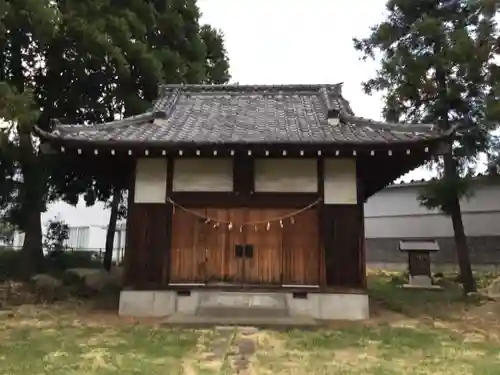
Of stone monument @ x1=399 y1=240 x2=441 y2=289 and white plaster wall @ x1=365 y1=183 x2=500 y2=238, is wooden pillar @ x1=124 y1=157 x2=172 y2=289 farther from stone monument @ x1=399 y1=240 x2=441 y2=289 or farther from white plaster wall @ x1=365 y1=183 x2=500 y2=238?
white plaster wall @ x1=365 y1=183 x2=500 y2=238

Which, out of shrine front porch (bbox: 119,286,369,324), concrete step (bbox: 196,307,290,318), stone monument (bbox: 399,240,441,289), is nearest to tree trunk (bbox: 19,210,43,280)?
shrine front porch (bbox: 119,286,369,324)

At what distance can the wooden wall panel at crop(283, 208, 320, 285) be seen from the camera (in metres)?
10.3

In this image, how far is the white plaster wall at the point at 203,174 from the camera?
418 inches

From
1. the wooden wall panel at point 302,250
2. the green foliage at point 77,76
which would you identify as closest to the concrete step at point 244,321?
the wooden wall panel at point 302,250

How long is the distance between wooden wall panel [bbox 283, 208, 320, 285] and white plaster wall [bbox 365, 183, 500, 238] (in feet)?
38.0

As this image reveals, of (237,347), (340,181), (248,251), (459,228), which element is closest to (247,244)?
(248,251)

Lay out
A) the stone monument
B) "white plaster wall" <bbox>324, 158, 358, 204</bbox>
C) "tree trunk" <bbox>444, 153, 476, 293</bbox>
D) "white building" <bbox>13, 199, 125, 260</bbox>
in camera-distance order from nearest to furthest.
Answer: "white plaster wall" <bbox>324, 158, 358, 204</bbox> → "tree trunk" <bbox>444, 153, 476, 293</bbox> → the stone monument → "white building" <bbox>13, 199, 125, 260</bbox>

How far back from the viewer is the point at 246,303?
33.3ft

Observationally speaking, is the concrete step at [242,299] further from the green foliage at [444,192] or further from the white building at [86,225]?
the white building at [86,225]

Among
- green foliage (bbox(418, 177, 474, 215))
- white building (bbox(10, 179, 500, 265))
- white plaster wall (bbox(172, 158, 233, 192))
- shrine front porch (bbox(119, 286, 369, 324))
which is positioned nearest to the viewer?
shrine front porch (bbox(119, 286, 369, 324))

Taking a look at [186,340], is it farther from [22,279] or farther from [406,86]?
[406,86]

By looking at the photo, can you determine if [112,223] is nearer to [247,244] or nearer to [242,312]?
[247,244]

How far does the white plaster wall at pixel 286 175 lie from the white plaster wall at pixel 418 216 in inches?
451

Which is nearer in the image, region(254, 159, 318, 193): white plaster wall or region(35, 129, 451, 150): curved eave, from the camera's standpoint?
region(35, 129, 451, 150): curved eave
